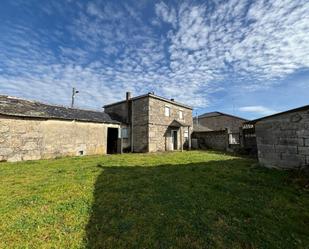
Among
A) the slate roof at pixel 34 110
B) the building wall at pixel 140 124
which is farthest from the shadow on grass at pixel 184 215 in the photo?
the building wall at pixel 140 124

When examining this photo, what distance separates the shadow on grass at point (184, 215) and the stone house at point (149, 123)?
11.7m

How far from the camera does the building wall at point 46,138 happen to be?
11.5 meters

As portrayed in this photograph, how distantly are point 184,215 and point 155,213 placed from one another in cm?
63

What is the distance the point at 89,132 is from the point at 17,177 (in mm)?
8675

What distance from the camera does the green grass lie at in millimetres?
3146

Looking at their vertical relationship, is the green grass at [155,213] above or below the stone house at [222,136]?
below

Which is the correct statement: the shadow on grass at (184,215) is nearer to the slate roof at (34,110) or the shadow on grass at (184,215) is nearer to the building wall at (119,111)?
the slate roof at (34,110)

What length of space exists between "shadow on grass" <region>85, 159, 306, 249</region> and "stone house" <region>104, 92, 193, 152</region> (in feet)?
38.3

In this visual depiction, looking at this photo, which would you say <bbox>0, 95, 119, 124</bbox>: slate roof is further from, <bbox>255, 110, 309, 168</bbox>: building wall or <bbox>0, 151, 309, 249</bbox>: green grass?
<bbox>255, 110, 309, 168</bbox>: building wall

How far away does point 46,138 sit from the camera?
43.1 feet

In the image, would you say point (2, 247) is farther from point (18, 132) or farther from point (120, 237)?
point (18, 132)

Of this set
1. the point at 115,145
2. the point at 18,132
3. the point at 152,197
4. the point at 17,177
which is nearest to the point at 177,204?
the point at 152,197

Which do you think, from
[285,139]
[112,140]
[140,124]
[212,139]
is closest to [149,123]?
[140,124]

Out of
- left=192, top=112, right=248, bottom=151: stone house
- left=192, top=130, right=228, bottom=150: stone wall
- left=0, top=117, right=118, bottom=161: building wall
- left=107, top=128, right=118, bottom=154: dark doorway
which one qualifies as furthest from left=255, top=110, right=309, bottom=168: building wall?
left=107, top=128, right=118, bottom=154: dark doorway
